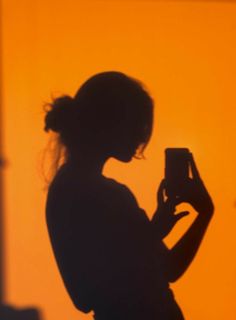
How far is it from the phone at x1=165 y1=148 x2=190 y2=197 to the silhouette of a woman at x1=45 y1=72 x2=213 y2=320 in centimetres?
2

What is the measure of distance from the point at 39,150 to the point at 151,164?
334 mm

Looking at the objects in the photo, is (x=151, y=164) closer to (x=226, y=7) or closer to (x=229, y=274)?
(x=229, y=274)

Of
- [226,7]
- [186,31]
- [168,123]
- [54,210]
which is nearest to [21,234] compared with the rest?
[54,210]

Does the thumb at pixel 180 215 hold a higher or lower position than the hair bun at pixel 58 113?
lower

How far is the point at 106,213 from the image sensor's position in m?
1.00

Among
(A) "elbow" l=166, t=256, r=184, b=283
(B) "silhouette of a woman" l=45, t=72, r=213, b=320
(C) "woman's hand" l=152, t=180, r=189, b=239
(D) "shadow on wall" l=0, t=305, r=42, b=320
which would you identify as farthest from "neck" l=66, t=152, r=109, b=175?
(D) "shadow on wall" l=0, t=305, r=42, b=320

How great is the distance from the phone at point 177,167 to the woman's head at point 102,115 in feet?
0.34

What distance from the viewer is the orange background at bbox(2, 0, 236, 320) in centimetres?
102

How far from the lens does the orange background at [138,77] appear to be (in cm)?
102

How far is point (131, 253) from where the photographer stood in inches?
40.0

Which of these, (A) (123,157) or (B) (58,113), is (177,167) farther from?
(B) (58,113)

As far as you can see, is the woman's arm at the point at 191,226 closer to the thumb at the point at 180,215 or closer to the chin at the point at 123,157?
the thumb at the point at 180,215

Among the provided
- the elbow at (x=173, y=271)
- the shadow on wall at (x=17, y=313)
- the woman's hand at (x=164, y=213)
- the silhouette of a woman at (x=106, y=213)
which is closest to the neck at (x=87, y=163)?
the silhouette of a woman at (x=106, y=213)

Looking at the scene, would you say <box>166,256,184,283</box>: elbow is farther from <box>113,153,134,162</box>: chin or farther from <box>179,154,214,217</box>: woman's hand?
<box>113,153,134,162</box>: chin
